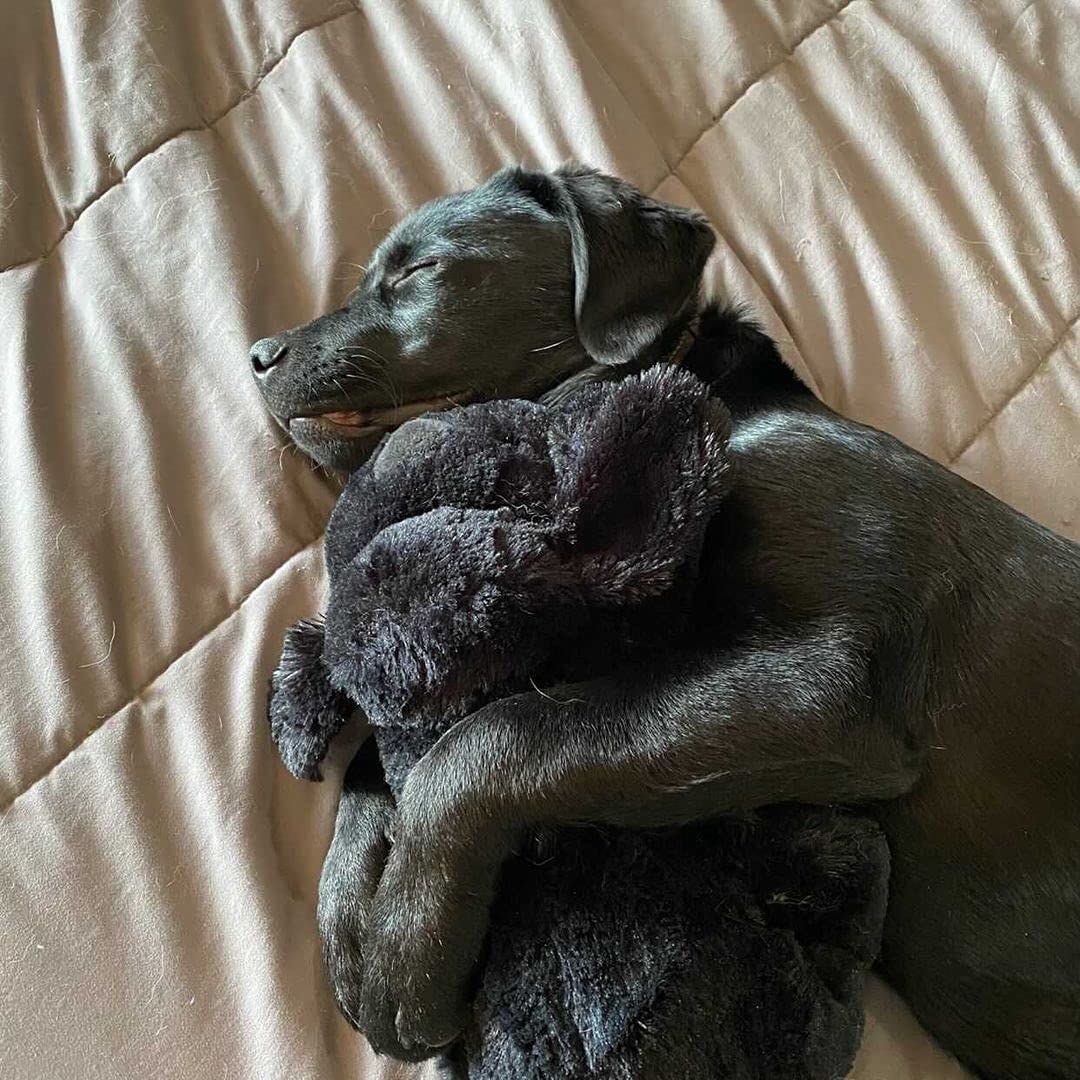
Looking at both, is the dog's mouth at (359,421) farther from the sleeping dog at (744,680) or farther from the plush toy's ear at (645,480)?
the plush toy's ear at (645,480)

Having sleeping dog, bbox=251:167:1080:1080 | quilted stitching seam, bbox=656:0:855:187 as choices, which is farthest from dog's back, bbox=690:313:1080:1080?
quilted stitching seam, bbox=656:0:855:187

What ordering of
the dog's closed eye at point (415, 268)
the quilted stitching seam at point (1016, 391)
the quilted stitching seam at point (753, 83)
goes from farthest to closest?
the quilted stitching seam at point (753, 83)
the quilted stitching seam at point (1016, 391)
the dog's closed eye at point (415, 268)

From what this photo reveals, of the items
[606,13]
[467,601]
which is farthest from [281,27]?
[467,601]

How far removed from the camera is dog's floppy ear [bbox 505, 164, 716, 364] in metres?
1.48

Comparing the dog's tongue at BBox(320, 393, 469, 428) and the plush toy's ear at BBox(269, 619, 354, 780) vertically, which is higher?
the dog's tongue at BBox(320, 393, 469, 428)

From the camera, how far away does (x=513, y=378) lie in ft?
4.98

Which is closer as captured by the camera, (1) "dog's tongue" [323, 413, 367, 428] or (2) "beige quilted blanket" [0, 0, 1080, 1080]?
(2) "beige quilted blanket" [0, 0, 1080, 1080]

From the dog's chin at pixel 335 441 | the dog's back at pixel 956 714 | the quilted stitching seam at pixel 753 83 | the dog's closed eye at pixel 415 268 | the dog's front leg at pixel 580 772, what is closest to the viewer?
the dog's front leg at pixel 580 772

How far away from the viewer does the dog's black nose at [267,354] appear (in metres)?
1.45

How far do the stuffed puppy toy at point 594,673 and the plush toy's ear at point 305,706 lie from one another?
0.14 ft

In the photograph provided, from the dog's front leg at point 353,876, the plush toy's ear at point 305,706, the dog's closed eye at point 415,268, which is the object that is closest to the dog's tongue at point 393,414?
the dog's closed eye at point 415,268

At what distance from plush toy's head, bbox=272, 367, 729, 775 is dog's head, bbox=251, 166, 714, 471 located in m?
0.34

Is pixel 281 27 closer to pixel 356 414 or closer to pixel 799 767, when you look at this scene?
pixel 356 414

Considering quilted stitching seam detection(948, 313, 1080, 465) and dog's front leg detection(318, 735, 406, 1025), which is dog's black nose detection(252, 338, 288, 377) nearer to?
dog's front leg detection(318, 735, 406, 1025)
